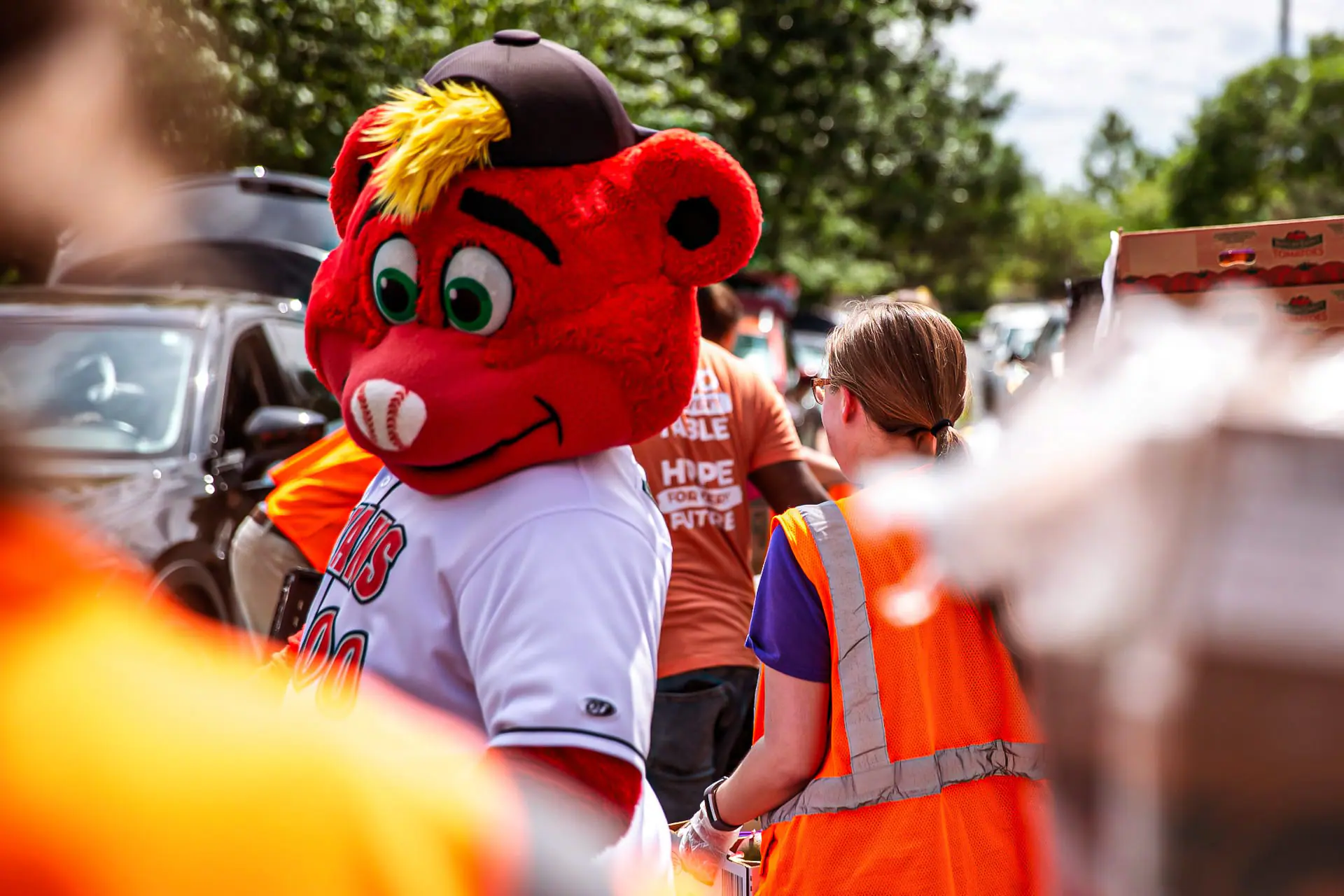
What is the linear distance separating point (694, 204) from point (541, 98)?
274 millimetres

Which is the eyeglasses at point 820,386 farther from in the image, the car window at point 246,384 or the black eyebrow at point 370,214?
the car window at point 246,384

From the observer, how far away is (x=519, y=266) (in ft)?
5.58

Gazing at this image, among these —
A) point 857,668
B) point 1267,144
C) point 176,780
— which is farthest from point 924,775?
point 1267,144

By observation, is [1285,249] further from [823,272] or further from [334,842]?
[823,272]

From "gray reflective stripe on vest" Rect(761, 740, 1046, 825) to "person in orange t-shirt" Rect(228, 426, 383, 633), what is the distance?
138 cm

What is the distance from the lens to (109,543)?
388cm

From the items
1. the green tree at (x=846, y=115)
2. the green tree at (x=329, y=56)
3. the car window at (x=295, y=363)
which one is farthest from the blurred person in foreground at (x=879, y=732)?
the green tree at (x=846, y=115)

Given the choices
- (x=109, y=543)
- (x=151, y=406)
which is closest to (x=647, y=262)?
(x=109, y=543)

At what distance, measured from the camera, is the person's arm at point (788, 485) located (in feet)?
10.5

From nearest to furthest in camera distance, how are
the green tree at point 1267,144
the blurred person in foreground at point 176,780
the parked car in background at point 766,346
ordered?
the blurred person in foreground at point 176,780 < the parked car in background at point 766,346 < the green tree at point 1267,144

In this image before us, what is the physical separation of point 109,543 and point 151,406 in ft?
4.07

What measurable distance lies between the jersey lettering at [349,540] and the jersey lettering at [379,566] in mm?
69

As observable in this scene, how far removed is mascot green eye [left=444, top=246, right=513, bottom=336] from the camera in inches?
66.7

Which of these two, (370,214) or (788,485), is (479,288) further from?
(788,485)
